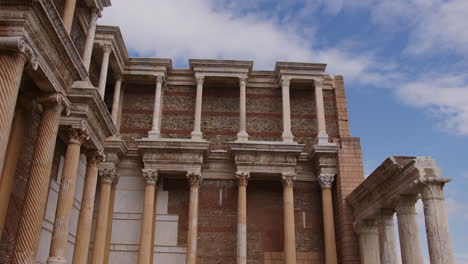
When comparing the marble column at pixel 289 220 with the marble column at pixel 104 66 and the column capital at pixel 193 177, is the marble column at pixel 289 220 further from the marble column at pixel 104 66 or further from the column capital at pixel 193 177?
the marble column at pixel 104 66

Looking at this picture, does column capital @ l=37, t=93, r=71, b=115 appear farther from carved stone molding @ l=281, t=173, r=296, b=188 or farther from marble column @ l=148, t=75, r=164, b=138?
carved stone molding @ l=281, t=173, r=296, b=188

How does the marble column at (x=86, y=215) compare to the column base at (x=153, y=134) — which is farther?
the column base at (x=153, y=134)

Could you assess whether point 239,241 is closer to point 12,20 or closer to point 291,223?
point 291,223

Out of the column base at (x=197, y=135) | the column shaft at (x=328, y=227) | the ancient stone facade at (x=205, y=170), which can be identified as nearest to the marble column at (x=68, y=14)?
the ancient stone facade at (x=205, y=170)

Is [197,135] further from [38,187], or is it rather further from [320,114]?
[38,187]

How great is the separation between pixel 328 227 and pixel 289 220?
5.44ft

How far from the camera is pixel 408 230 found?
44.6ft

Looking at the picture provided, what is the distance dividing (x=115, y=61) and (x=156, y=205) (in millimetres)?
6607

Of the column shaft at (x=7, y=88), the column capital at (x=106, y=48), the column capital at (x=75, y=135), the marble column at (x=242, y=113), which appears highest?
the column capital at (x=106, y=48)

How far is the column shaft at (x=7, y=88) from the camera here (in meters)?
8.55

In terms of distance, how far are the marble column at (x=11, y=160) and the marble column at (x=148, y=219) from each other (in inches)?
277

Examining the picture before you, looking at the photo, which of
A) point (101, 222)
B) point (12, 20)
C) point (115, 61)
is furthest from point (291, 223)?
point (12, 20)

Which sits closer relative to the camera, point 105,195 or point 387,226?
point 387,226

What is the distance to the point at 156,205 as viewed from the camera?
Result: 19250 mm
